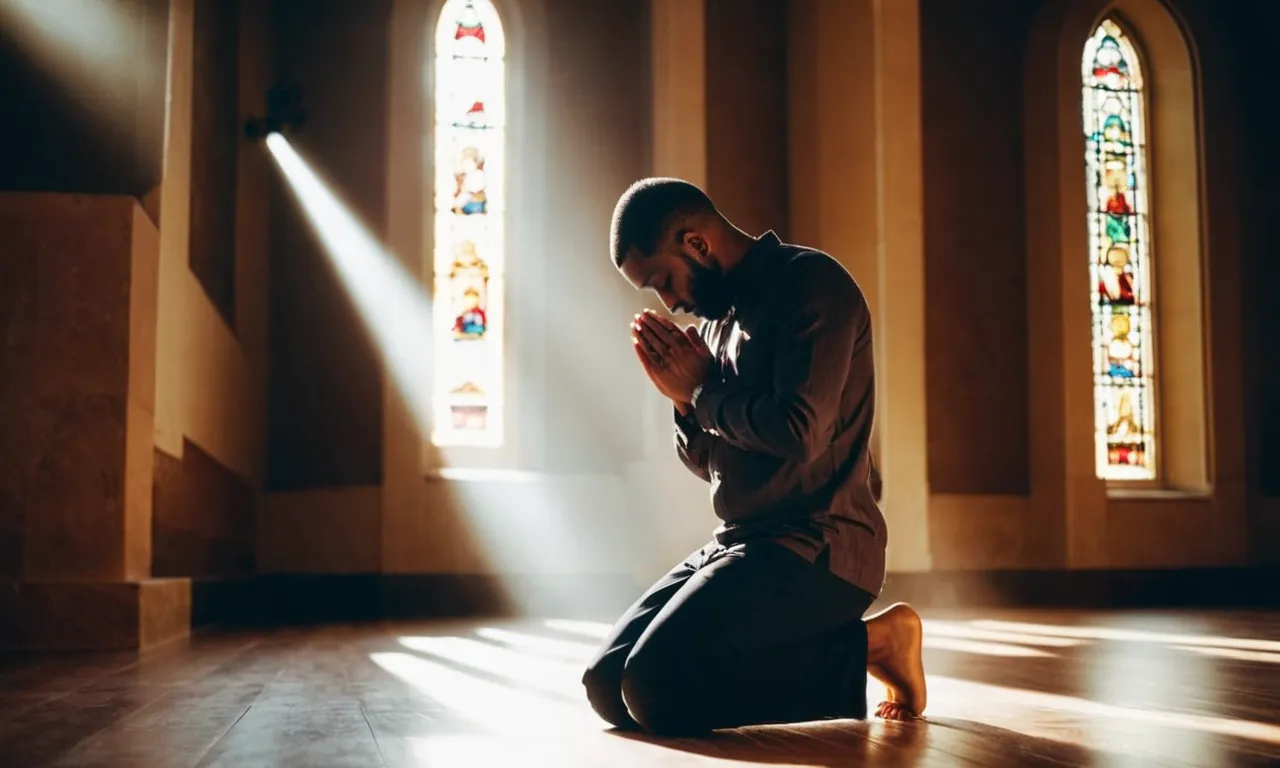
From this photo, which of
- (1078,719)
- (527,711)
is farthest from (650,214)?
(1078,719)

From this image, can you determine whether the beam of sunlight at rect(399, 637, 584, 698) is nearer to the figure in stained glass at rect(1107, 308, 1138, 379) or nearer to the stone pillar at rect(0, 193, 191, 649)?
the stone pillar at rect(0, 193, 191, 649)

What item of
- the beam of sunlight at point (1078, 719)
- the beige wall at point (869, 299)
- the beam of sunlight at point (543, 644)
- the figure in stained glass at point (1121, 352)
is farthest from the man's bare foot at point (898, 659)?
the figure in stained glass at point (1121, 352)

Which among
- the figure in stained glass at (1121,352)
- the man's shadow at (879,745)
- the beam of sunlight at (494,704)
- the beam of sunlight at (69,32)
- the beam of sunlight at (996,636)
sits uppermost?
the beam of sunlight at (69,32)

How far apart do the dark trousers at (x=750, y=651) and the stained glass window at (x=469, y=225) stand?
5531 millimetres

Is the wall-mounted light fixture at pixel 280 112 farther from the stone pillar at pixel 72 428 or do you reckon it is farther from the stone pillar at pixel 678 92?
the stone pillar at pixel 72 428

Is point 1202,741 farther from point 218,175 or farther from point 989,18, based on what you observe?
point 989,18

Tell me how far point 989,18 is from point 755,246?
21.0 ft

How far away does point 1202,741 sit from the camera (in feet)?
8.05

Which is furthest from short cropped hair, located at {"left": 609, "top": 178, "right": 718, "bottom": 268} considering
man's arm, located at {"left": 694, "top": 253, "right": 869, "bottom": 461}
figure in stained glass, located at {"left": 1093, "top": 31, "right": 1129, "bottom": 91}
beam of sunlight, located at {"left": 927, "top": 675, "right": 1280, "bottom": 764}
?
figure in stained glass, located at {"left": 1093, "top": 31, "right": 1129, "bottom": 91}

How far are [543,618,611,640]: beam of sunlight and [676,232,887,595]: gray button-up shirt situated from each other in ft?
9.64

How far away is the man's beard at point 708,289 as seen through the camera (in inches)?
107

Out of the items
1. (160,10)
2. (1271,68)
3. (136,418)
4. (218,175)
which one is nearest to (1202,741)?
(136,418)

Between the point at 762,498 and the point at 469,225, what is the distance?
585 centimetres

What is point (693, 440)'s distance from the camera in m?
2.80
